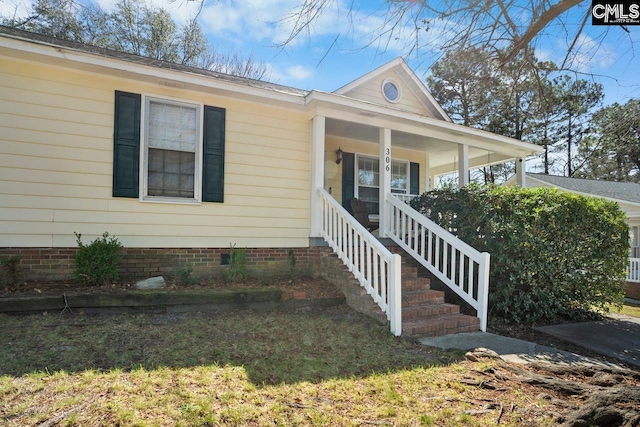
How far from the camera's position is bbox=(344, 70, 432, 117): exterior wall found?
8539 millimetres

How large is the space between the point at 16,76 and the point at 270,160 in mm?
3578

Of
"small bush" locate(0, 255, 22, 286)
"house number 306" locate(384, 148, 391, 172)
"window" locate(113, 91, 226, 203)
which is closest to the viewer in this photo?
"small bush" locate(0, 255, 22, 286)

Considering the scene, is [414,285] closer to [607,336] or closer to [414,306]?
[414,306]

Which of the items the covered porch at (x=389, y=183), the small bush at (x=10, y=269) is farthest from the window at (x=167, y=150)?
the covered porch at (x=389, y=183)

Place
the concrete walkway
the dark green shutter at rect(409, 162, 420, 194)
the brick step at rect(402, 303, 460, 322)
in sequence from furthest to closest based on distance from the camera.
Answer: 1. the dark green shutter at rect(409, 162, 420, 194)
2. the brick step at rect(402, 303, 460, 322)
3. the concrete walkway

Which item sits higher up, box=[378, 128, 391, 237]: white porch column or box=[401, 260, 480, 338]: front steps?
box=[378, 128, 391, 237]: white porch column

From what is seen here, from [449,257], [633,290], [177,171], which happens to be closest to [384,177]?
[449,257]

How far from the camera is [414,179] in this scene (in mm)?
9414

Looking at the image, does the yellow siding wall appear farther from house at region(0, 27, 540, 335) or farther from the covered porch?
the covered porch

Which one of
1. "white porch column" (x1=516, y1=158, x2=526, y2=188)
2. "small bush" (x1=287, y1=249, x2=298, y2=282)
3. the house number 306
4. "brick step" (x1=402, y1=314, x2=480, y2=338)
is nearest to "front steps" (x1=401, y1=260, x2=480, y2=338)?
"brick step" (x1=402, y1=314, x2=480, y2=338)

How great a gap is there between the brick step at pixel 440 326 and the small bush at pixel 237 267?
2627 mm

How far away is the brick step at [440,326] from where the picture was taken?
4125 mm

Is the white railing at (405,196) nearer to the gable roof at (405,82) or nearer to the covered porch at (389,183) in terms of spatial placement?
the covered porch at (389,183)

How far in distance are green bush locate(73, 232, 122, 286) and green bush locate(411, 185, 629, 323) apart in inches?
203
